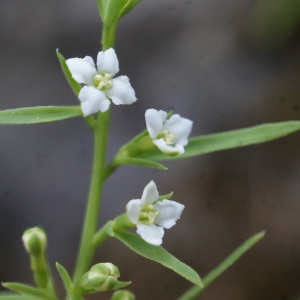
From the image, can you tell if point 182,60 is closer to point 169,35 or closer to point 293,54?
point 169,35

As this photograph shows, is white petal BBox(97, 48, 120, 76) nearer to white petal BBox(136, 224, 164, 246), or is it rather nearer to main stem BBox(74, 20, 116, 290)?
main stem BBox(74, 20, 116, 290)

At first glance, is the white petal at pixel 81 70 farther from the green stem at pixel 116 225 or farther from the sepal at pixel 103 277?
the sepal at pixel 103 277

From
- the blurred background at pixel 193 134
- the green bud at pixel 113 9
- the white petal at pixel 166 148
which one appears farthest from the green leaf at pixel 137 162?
the blurred background at pixel 193 134

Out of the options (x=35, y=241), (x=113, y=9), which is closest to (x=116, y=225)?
(x=35, y=241)

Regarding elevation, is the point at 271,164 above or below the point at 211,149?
below

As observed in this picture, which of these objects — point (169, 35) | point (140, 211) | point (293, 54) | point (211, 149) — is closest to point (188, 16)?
point (169, 35)

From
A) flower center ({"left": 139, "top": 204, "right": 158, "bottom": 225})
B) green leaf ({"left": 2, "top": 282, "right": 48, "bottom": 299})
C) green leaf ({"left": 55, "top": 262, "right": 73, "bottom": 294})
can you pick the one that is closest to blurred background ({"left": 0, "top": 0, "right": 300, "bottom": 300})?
green leaf ({"left": 2, "top": 282, "right": 48, "bottom": 299})

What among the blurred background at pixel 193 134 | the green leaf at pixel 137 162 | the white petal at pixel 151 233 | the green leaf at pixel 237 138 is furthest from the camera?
the blurred background at pixel 193 134
